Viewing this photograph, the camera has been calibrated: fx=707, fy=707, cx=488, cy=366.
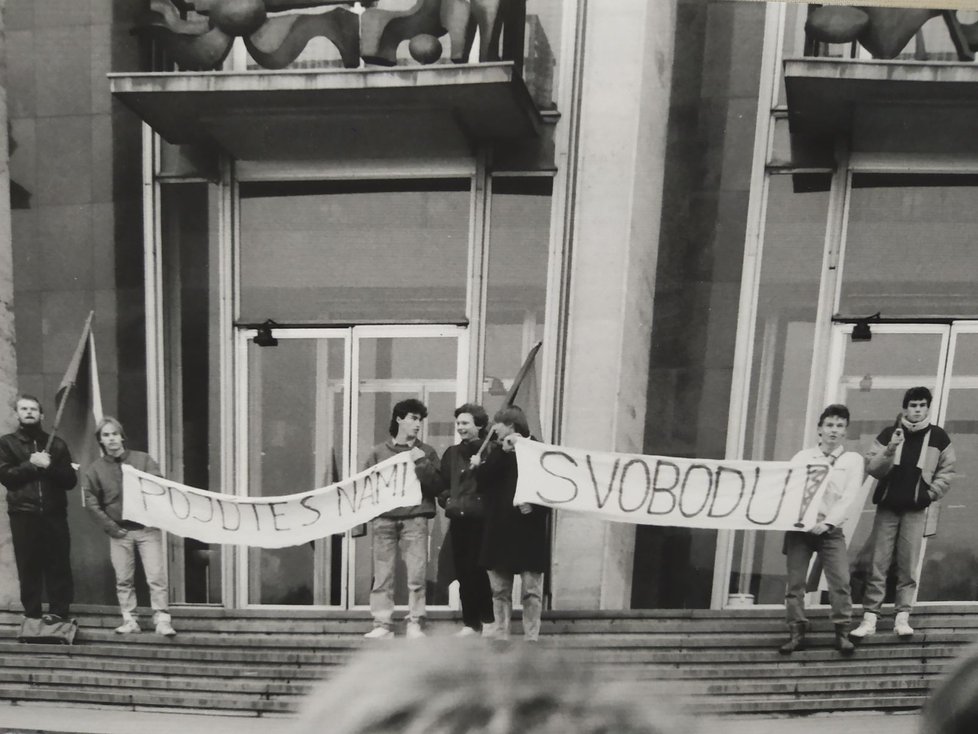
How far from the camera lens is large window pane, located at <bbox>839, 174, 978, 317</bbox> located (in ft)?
15.4

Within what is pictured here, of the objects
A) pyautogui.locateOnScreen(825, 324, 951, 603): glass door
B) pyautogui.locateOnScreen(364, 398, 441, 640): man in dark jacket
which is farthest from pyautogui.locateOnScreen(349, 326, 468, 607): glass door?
pyautogui.locateOnScreen(825, 324, 951, 603): glass door

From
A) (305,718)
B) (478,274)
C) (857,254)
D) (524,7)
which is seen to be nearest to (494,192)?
(478,274)

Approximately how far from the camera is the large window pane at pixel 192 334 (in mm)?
5371

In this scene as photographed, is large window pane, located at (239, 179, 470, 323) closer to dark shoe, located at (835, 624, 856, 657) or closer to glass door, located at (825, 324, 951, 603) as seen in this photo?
glass door, located at (825, 324, 951, 603)

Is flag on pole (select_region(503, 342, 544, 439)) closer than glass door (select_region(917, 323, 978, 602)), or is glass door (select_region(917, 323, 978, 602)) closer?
glass door (select_region(917, 323, 978, 602))

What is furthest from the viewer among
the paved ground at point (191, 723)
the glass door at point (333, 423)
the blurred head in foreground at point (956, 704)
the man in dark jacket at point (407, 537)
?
the glass door at point (333, 423)

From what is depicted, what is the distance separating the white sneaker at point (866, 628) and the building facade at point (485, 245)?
63 cm

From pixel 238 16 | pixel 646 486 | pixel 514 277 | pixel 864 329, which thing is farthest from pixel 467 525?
pixel 238 16

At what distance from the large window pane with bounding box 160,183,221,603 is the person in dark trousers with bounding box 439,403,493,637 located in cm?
196

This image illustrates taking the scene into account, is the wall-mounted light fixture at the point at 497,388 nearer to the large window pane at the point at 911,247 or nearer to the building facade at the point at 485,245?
Answer: the building facade at the point at 485,245

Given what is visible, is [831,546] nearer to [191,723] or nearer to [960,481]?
[960,481]

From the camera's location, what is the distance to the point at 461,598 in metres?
4.65

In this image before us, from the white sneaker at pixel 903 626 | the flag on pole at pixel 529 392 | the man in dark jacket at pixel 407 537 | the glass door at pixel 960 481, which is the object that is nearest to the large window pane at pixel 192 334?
the man in dark jacket at pixel 407 537

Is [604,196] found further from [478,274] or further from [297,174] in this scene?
[297,174]
